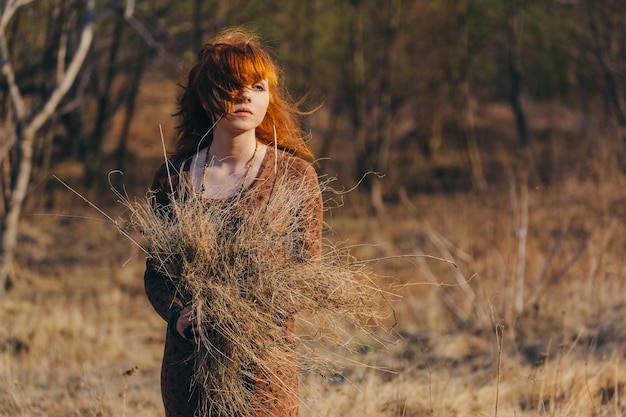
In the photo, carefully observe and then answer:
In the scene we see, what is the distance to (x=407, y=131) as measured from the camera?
60.1 ft

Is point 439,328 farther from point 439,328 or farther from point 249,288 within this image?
point 249,288

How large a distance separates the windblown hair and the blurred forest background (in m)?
1.48

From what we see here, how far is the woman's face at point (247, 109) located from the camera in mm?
2492

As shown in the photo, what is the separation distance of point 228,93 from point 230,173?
0.85 feet

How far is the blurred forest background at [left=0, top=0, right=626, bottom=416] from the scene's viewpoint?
261 inches

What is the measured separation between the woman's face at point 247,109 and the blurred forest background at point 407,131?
1.63m

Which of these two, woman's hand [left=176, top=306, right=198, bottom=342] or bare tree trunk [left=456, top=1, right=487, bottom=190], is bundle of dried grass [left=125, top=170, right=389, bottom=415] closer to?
woman's hand [left=176, top=306, right=198, bottom=342]

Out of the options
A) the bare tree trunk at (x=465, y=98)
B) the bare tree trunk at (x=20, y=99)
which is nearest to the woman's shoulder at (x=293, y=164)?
the bare tree trunk at (x=20, y=99)

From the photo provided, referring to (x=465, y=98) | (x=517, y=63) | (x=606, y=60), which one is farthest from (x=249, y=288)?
(x=465, y=98)

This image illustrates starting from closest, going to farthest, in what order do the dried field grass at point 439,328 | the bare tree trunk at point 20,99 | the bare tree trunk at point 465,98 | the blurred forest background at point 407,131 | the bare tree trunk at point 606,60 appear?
the dried field grass at point 439,328 < the bare tree trunk at point 20,99 < the blurred forest background at point 407,131 < the bare tree trunk at point 606,60 < the bare tree trunk at point 465,98

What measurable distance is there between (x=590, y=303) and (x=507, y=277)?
90cm

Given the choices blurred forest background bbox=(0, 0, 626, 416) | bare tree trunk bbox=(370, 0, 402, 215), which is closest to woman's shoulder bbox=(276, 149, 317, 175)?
blurred forest background bbox=(0, 0, 626, 416)

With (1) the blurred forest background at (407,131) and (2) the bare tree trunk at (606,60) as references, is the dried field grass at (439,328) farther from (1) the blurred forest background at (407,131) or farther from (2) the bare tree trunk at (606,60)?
(2) the bare tree trunk at (606,60)

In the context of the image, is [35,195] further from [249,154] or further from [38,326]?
[249,154]
